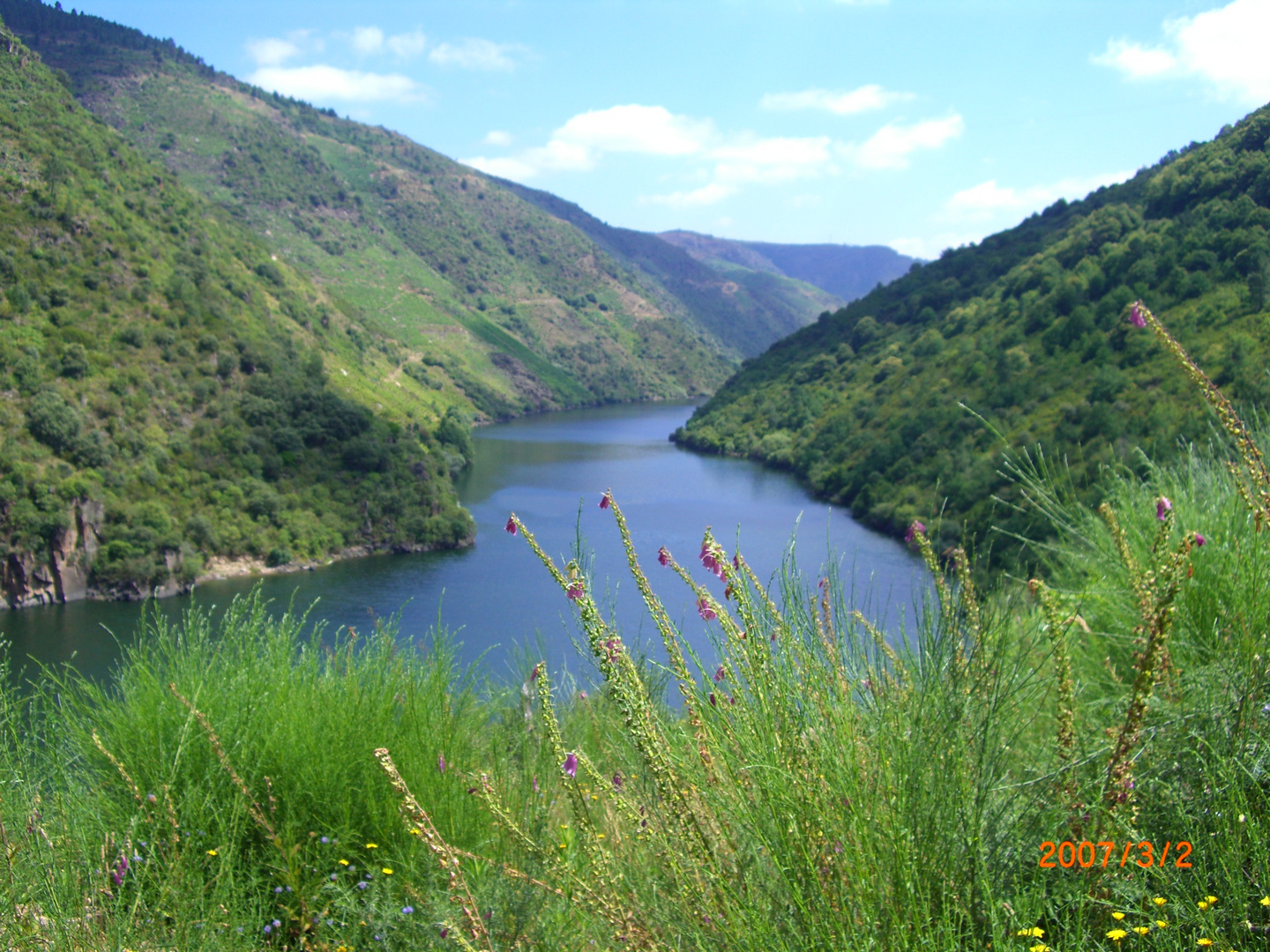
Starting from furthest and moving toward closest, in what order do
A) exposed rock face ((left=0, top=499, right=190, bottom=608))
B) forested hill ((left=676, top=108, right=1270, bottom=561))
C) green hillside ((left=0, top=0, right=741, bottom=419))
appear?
green hillside ((left=0, top=0, right=741, bottom=419)) < exposed rock face ((left=0, top=499, right=190, bottom=608)) < forested hill ((left=676, top=108, right=1270, bottom=561))

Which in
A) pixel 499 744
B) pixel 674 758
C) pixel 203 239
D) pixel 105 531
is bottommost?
pixel 105 531

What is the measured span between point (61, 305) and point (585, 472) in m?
36.3

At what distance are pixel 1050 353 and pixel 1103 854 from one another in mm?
49537

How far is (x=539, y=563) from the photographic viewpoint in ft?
151

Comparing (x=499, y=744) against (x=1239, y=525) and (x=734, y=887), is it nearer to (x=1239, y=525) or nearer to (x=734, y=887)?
(x=734, y=887)

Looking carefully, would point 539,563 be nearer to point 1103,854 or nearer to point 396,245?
point 1103,854

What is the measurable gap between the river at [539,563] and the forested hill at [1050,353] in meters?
3.73

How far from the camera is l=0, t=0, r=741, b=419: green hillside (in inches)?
5039

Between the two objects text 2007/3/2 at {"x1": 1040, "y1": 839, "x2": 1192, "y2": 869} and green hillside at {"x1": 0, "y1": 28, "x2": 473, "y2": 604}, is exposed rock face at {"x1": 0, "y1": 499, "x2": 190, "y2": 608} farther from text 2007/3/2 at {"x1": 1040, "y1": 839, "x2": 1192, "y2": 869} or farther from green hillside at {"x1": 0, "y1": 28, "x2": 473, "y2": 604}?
text 2007/3/2 at {"x1": 1040, "y1": 839, "x2": 1192, "y2": 869}

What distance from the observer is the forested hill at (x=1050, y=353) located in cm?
3331

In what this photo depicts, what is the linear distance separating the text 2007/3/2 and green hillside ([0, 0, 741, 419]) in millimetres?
96435

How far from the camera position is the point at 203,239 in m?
64.7

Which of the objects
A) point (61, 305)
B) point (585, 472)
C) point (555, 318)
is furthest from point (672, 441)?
point (555, 318)

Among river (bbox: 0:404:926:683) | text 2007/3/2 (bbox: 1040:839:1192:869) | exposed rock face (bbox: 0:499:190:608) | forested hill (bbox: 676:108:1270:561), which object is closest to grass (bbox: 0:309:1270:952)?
text 2007/3/2 (bbox: 1040:839:1192:869)
